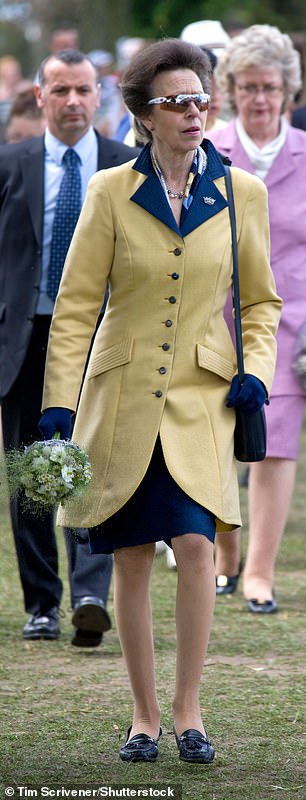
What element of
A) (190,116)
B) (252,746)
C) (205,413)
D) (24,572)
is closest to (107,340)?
(205,413)

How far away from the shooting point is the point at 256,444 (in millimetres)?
4898

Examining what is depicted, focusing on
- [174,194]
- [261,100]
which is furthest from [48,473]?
[261,100]

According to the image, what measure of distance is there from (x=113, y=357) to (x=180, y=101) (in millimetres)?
772

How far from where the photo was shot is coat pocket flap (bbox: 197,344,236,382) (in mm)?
4832

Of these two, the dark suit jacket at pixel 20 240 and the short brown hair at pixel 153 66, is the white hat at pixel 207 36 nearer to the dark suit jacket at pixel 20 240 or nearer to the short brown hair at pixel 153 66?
the dark suit jacket at pixel 20 240

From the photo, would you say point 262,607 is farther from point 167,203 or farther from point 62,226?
point 167,203

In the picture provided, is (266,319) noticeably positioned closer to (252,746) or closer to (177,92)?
(177,92)

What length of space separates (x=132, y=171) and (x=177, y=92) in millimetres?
270

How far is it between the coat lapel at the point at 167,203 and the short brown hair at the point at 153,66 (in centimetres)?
15

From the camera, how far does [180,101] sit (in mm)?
4832

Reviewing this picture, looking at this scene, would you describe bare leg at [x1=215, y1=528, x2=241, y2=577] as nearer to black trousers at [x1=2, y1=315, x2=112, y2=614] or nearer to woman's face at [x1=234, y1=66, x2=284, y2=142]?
black trousers at [x1=2, y1=315, x2=112, y2=614]

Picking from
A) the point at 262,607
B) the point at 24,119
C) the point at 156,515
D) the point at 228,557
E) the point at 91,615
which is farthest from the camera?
the point at 24,119

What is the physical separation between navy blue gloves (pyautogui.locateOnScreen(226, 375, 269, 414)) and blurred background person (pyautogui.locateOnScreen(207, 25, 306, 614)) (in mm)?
2313

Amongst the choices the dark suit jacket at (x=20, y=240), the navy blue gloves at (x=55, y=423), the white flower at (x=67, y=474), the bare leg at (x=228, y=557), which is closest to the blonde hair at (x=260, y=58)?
the dark suit jacket at (x=20, y=240)
